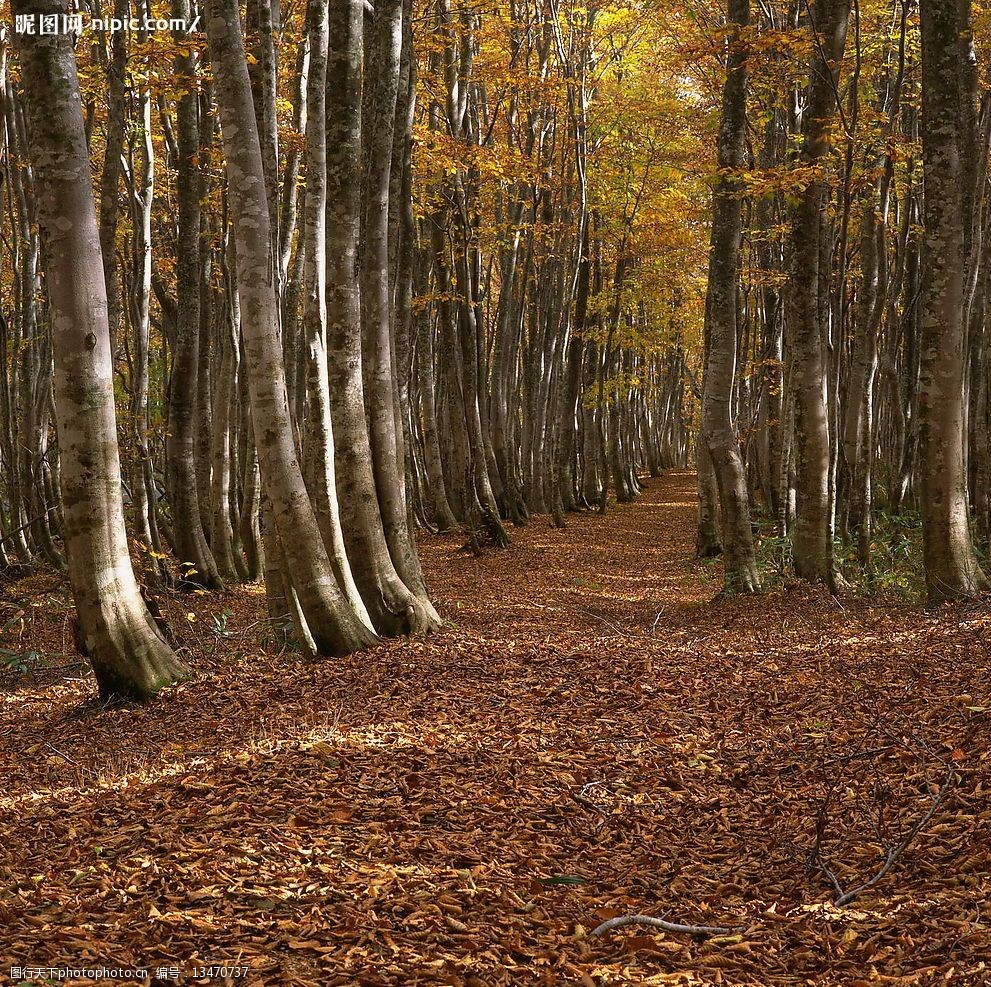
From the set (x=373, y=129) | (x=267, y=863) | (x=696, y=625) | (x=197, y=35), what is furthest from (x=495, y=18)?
(x=267, y=863)

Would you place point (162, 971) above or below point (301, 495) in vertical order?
below

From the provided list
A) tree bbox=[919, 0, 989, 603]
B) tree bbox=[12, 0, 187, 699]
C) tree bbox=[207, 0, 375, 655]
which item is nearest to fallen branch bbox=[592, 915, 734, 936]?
tree bbox=[12, 0, 187, 699]

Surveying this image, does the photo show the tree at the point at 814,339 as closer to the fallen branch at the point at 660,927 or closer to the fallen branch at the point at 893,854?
A: the fallen branch at the point at 893,854

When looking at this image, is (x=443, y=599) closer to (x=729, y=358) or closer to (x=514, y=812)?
(x=729, y=358)

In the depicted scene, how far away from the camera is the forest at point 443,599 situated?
361 centimetres

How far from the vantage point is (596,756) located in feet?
17.8

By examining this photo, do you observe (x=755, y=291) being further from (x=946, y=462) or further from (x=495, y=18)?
(x=946, y=462)

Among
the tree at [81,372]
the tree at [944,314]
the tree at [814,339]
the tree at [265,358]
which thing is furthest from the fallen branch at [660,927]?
the tree at [814,339]

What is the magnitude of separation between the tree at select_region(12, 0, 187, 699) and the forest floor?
52 cm

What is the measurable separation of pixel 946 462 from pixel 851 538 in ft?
21.7

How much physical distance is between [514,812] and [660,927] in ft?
3.94

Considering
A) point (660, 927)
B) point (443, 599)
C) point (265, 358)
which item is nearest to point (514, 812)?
point (660, 927)

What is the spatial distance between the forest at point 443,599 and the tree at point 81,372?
2 cm

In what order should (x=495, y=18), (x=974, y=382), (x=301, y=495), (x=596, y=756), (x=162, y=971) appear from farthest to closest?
(x=495, y=18)
(x=974, y=382)
(x=301, y=495)
(x=596, y=756)
(x=162, y=971)
